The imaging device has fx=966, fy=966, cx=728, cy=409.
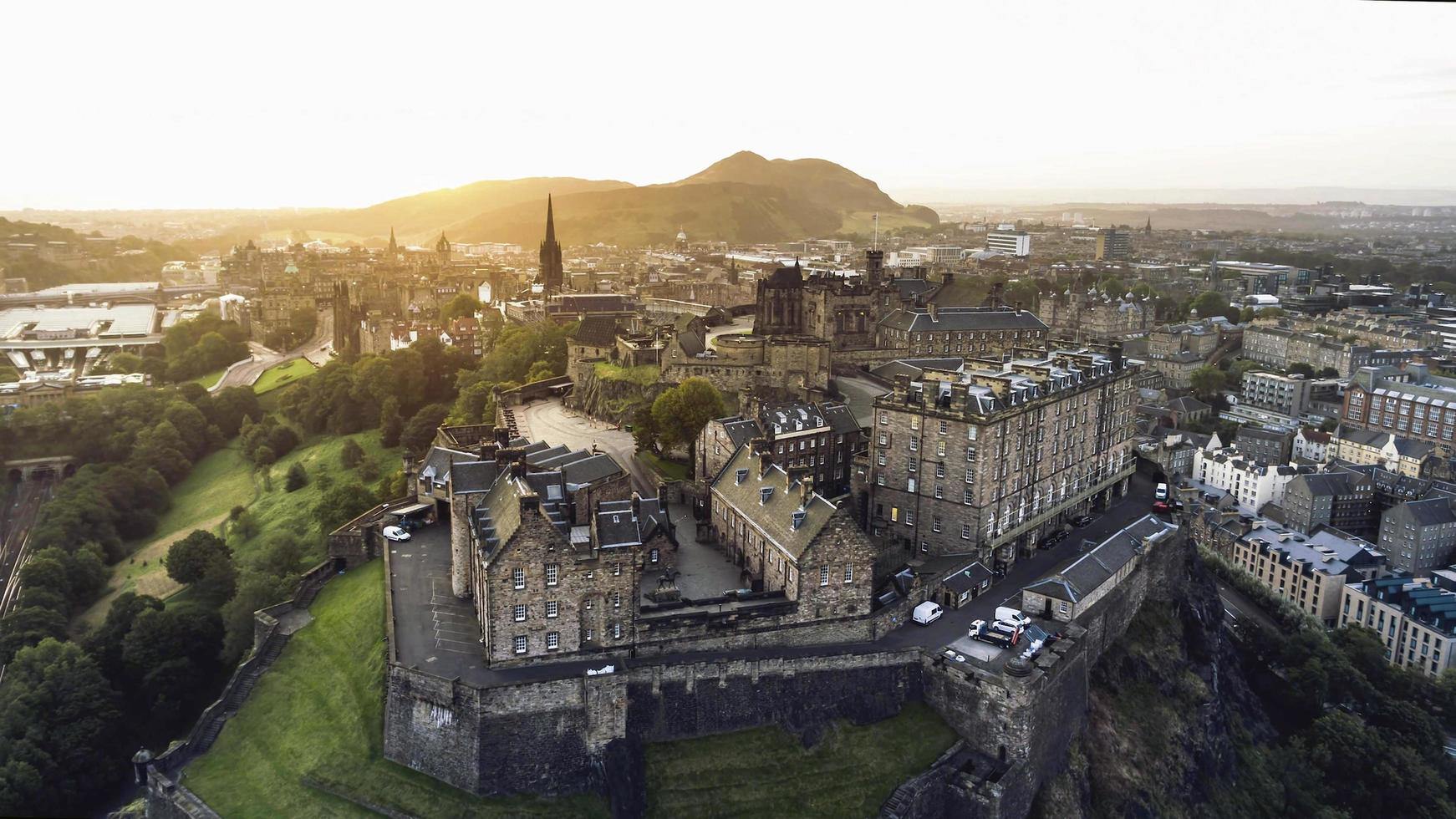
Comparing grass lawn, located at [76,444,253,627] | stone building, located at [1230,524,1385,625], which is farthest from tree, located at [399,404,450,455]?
stone building, located at [1230,524,1385,625]

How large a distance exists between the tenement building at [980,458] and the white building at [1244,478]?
1396 inches

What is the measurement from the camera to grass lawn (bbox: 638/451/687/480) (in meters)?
50.8

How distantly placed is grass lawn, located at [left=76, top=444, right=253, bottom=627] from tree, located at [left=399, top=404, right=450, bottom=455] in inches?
524

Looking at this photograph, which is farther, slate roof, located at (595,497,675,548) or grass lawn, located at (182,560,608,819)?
slate roof, located at (595,497,675,548)

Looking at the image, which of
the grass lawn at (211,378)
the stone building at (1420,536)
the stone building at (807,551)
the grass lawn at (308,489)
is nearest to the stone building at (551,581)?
the stone building at (807,551)

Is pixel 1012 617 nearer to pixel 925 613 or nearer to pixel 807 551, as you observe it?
pixel 925 613

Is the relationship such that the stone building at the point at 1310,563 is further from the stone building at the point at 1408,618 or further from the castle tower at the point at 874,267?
the castle tower at the point at 874,267

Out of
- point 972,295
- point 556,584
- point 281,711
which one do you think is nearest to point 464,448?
point 281,711

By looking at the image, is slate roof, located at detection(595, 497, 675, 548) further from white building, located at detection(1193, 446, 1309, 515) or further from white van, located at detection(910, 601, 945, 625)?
white building, located at detection(1193, 446, 1309, 515)

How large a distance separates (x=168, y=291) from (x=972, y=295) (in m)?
143

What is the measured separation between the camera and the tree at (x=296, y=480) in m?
68.8

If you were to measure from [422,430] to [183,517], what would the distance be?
65.2 feet

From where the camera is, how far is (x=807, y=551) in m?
34.4

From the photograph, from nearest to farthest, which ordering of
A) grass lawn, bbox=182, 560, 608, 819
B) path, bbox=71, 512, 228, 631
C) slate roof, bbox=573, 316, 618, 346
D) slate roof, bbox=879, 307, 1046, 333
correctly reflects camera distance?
grass lawn, bbox=182, 560, 608, 819, path, bbox=71, 512, 228, 631, slate roof, bbox=573, 316, 618, 346, slate roof, bbox=879, 307, 1046, 333
